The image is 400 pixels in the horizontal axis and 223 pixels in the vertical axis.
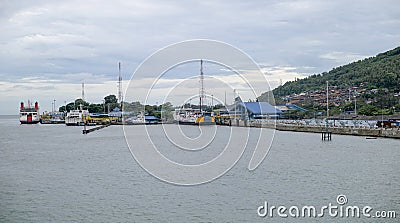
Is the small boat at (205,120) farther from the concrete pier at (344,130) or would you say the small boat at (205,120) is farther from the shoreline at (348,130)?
the shoreline at (348,130)

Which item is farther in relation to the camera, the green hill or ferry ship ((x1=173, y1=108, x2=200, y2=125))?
ferry ship ((x1=173, y1=108, x2=200, y2=125))

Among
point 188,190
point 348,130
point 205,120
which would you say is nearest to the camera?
point 188,190

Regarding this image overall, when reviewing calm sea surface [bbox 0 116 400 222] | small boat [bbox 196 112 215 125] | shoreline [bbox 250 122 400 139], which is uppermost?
small boat [bbox 196 112 215 125]

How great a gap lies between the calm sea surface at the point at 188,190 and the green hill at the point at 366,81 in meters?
32.1

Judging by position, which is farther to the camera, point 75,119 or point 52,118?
point 52,118

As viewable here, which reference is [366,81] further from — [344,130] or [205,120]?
[344,130]

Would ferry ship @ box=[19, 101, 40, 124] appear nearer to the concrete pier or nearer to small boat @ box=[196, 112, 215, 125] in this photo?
small boat @ box=[196, 112, 215, 125]

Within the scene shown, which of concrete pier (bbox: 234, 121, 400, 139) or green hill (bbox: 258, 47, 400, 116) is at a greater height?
green hill (bbox: 258, 47, 400, 116)

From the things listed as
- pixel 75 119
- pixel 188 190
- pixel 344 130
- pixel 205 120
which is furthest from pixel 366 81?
pixel 188 190

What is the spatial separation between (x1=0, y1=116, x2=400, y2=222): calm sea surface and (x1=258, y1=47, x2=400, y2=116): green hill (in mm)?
32122

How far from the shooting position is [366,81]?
66.1 metres

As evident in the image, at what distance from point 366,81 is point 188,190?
2301 inches

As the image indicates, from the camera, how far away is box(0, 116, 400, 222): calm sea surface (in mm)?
10570

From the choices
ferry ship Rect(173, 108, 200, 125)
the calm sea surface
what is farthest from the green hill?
the calm sea surface
